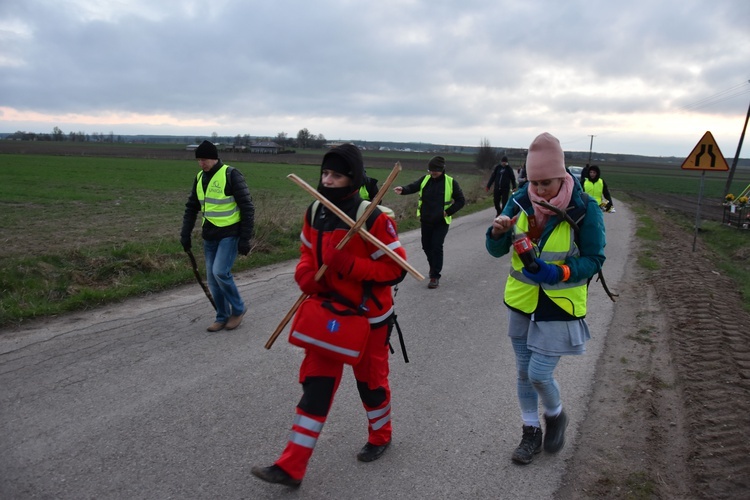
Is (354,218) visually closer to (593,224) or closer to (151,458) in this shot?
(593,224)

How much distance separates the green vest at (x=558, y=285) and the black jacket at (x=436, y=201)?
4955 millimetres

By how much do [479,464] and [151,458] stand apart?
2.07 meters

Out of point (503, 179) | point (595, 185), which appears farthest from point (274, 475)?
point (503, 179)

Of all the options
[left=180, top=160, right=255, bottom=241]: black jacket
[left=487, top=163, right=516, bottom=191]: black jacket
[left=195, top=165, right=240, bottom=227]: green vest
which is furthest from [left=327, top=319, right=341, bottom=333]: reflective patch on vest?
[left=487, top=163, right=516, bottom=191]: black jacket

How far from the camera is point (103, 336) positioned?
5.64 meters

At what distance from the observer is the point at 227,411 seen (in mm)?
4098

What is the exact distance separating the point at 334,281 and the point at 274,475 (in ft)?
3.69

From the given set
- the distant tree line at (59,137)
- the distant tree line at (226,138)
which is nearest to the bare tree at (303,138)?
the distant tree line at (226,138)

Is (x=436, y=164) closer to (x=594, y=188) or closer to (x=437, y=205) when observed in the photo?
(x=437, y=205)

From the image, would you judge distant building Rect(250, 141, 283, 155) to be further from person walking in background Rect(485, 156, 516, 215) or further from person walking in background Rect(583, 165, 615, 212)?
person walking in background Rect(583, 165, 615, 212)

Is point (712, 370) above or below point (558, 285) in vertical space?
below

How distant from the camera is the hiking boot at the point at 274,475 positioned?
3045mm

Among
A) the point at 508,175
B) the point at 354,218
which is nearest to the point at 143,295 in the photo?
the point at 354,218

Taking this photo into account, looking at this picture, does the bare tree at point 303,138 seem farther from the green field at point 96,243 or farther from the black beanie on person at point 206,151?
the black beanie on person at point 206,151
